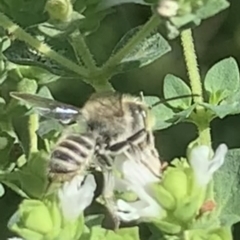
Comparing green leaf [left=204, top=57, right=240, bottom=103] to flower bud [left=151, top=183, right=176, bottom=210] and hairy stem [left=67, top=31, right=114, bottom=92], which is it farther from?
flower bud [left=151, top=183, right=176, bottom=210]

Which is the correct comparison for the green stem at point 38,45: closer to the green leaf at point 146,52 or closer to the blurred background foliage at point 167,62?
the green leaf at point 146,52

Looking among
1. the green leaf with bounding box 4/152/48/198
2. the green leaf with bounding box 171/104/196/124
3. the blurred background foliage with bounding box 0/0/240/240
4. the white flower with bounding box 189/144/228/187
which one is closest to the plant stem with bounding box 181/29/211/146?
the green leaf with bounding box 171/104/196/124

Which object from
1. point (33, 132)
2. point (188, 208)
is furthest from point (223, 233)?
point (33, 132)

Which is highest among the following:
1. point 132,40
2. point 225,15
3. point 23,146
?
point 132,40

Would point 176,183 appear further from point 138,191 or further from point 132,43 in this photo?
point 132,43

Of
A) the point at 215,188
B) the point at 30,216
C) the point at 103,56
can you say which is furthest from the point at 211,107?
the point at 103,56

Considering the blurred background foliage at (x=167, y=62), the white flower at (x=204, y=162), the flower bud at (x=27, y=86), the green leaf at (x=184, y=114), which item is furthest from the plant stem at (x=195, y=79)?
the blurred background foliage at (x=167, y=62)

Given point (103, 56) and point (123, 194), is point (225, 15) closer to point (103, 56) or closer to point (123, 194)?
point (103, 56)
